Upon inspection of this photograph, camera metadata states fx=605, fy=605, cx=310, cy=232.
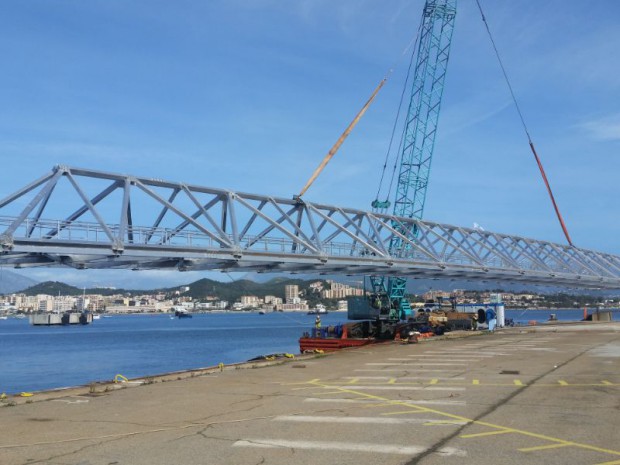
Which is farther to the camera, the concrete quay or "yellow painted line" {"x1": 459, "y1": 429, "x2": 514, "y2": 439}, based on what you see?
"yellow painted line" {"x1": 459, "y1": 429, "x2": 514, "y2": 439}

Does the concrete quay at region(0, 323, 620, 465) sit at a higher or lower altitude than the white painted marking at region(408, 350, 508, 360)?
higher

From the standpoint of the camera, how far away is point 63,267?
3625cm

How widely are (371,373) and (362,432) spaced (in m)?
12.3

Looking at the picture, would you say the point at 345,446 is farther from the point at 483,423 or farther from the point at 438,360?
the point at 438,360

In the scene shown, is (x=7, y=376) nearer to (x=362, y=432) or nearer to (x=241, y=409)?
(x=241, y=409)

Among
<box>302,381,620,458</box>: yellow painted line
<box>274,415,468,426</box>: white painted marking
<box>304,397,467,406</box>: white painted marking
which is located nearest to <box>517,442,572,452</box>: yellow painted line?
<box>302,381,620,458</box>: yellow painted line

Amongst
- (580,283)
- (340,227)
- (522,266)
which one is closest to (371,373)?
(340,227)

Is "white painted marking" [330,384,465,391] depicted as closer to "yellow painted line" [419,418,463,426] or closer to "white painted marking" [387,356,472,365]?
"yellow painted line" [419,418,463,426]

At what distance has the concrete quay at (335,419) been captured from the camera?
35.7 ft

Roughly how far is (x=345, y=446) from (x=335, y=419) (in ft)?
9.62

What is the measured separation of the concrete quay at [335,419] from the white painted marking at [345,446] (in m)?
0.04

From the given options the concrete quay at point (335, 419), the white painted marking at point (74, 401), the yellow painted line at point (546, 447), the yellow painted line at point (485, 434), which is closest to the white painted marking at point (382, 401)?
the concrete quay at point (335, 419)

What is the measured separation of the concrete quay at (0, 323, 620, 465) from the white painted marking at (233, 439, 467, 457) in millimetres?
36

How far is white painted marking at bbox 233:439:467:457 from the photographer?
35.5 feet
